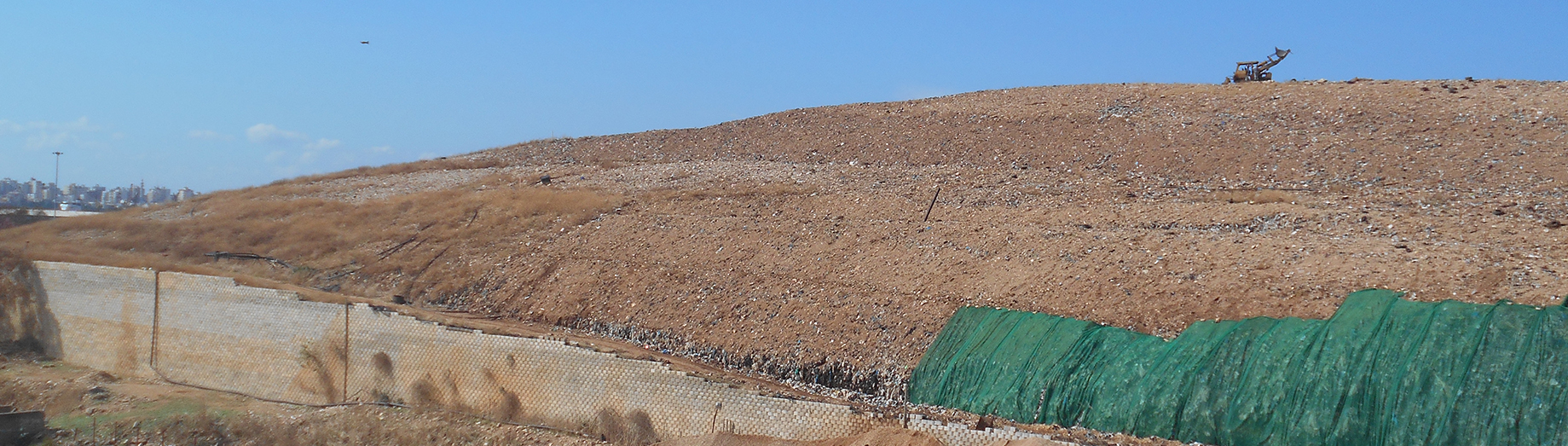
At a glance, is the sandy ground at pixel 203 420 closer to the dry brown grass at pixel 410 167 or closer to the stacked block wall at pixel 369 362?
the stacked block wall at pixel 369 362

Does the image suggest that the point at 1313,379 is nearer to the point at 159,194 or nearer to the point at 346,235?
the point at 346,235

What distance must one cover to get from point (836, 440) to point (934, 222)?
335 inches

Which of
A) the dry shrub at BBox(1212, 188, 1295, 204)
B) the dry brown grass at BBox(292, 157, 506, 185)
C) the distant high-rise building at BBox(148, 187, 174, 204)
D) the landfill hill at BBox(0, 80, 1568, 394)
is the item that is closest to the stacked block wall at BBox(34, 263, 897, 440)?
the landfill hill at BBox(0, 80, 1568, 394)

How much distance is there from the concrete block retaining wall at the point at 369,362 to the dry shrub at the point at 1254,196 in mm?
10647

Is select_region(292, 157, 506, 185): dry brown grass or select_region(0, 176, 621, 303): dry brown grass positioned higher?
select_region(292, 157, 506, 185): dry brown grass

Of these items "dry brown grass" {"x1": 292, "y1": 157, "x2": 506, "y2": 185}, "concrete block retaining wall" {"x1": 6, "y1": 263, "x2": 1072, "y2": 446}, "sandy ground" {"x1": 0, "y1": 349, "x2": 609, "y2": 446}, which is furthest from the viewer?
"dry brown grass" {"x1": 292, "y1": 157, "x2": 506, "y2": 185}

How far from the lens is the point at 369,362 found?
50.3ft

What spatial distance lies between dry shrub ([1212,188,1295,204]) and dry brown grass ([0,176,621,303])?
12.4 meters

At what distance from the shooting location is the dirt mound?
33.6 ft

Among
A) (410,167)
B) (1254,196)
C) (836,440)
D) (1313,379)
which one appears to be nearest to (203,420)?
(836,440)

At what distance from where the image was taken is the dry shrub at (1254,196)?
59.4 ft

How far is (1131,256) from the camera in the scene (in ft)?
49.0

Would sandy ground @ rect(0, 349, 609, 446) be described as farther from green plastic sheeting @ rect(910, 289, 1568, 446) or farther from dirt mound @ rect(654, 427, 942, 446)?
green plastic sheeting @ rect(910, 289, 1568, 446)

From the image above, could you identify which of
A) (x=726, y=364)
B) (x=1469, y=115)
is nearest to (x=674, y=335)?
(x=726, y=364)
